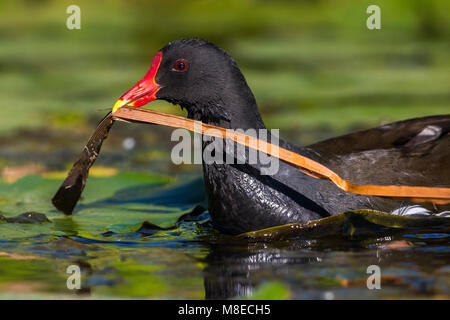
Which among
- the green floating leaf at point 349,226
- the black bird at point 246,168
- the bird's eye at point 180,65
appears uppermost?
the bird's eye at point 180,65

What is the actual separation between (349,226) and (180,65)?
3.71 ft

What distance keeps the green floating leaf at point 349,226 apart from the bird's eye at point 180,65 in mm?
867

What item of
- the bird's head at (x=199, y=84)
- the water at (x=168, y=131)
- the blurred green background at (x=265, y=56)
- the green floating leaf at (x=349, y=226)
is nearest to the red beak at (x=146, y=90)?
the bird's head at (x=199, y=84)

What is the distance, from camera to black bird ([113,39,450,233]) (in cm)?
397

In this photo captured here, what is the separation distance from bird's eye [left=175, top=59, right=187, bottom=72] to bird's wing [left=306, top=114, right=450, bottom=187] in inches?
31.4

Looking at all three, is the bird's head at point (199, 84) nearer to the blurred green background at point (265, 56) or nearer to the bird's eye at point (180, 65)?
the bird's eye at point (180, 65)

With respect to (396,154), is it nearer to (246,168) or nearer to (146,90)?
(246,168)

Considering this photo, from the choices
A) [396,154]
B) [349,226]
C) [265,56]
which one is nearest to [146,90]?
[349,226]

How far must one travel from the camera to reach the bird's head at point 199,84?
4.03 m

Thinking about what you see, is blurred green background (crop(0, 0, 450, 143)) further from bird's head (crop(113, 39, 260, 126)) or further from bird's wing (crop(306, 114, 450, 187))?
bird's head (crop(113, 39, 260, 126))

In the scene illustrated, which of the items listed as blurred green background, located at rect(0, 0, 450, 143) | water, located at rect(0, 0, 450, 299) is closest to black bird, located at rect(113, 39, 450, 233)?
water, located at rect(0, 0, 450, 299)

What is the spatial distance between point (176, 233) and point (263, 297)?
1.40m

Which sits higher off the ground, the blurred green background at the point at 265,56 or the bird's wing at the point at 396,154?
the blurred green background at the point at 265,56

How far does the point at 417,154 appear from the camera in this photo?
4258mm
